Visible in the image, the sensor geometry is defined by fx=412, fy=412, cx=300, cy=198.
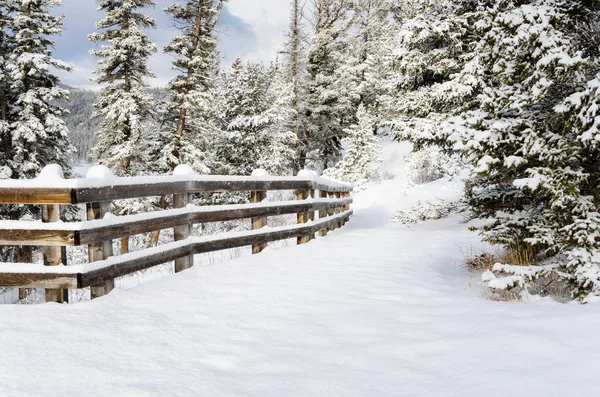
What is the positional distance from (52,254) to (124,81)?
20066 mm

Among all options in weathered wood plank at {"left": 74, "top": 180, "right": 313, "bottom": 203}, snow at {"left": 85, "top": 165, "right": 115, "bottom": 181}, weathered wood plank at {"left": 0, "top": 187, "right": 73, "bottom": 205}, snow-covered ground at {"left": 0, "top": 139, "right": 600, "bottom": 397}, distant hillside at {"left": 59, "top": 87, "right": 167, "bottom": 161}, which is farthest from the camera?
distant hillside at {"left": 59, "top": 87, "right": 167, "bottom": 161}

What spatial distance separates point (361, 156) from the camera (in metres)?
29.4

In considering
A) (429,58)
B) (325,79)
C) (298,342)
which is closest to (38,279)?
(298,342)

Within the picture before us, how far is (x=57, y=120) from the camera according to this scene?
18.4 m

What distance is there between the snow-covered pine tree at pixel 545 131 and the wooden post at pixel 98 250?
3.82 m

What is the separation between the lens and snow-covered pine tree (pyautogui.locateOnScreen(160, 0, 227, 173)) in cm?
2166

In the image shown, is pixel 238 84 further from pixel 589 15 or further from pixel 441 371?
pixel 441 371

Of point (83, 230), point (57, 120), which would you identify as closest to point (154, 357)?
point (83, 230)

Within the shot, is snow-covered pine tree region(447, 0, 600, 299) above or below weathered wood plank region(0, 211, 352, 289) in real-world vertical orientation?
above

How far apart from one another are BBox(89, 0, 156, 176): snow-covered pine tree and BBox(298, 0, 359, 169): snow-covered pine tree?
37.5 feet

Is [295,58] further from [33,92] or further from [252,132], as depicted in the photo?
[33,92]

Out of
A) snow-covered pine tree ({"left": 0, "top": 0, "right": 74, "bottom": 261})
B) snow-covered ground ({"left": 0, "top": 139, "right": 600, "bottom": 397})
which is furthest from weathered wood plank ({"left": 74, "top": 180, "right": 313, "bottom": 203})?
snow-covered pine tree ({"left": 0, "top": 0, "right": 74, "bottom": 261})

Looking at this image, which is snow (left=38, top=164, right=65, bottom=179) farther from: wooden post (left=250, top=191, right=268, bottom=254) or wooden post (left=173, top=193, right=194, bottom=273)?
wooden post (left=250, top=191, right=268, bottom=254)

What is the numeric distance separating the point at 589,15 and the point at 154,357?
589 cm
